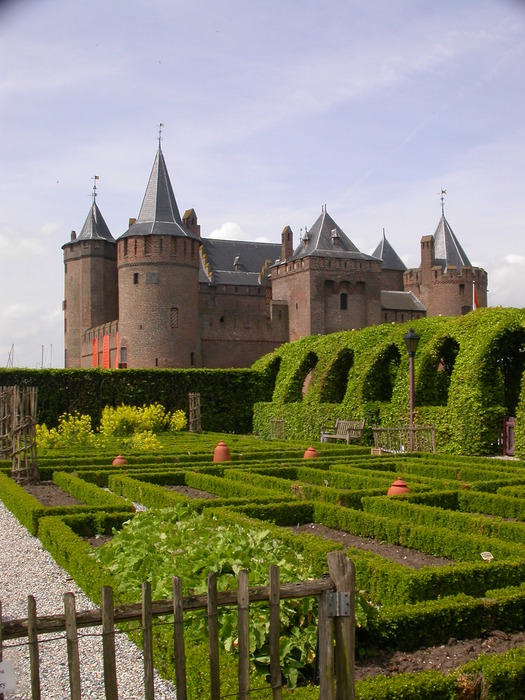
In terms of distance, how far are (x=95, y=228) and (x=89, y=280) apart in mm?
3467

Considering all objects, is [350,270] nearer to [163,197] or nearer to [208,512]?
[163,197]

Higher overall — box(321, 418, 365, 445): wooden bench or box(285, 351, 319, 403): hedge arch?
box(285, 351, 319, 403): hedge arch

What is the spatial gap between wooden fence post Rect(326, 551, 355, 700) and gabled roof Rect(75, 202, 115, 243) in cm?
4543

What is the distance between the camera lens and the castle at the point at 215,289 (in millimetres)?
39844

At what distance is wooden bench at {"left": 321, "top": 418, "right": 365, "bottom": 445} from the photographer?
2039 centimetres

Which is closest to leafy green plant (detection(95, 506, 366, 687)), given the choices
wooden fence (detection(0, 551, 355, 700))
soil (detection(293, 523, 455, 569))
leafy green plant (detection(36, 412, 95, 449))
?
wooden fence (detection(0, 551, 355, 700))

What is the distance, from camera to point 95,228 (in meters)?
Answer: 47.5

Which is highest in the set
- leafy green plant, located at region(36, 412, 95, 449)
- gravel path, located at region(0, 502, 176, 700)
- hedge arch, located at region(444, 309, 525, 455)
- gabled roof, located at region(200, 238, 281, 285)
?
gabled roof, located at region(200, 238, 281, 285)

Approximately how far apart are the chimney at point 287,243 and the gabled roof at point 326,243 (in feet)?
5.58

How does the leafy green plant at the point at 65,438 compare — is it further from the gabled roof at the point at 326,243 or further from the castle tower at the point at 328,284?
the gabled roof at the point at 326,243

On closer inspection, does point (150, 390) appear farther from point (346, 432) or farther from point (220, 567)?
point (220, 567)

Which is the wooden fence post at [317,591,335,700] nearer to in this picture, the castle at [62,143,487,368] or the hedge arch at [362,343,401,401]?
the hedge arch at [362,343,401,401]

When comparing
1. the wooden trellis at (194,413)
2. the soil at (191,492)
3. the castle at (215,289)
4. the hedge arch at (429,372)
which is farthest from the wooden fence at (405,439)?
the castle at (215,289)

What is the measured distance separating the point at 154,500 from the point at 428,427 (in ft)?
30.5
